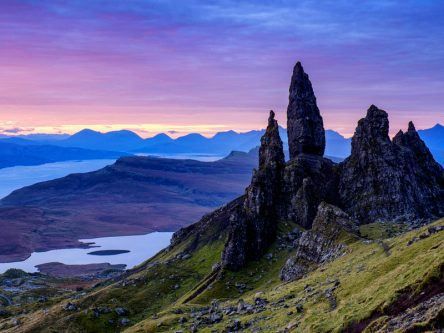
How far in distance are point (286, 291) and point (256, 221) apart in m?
83.6

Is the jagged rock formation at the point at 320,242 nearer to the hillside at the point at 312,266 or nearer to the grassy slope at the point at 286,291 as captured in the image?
the hillside at the point at 312,266

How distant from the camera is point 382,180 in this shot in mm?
174250

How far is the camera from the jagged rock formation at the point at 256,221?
15675 centimetres

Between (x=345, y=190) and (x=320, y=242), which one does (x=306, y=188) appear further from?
(x=320, y=242)

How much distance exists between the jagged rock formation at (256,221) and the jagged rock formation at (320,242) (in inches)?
1243

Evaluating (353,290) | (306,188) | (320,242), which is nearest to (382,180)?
(306,188)

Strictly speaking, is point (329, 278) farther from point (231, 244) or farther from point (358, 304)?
point (231, 244)

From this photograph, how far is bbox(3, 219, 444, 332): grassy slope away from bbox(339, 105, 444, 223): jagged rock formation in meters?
38.3

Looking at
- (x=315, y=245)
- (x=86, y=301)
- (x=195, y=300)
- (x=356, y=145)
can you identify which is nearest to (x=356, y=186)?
(x=356, y=145)

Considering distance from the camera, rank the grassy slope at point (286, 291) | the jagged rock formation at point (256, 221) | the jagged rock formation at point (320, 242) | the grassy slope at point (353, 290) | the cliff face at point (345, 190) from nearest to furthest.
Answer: the grassy slope at point (353, 290) < the grassy slope at point (286, 291) < the jagged rock formation at point (320, 242) < the jagged rock formation at point (256, 221) < the cliff face at point (345, 190)

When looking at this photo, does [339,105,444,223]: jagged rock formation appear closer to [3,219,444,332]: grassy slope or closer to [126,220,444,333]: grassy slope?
[3,219,444,332]: grassy slope

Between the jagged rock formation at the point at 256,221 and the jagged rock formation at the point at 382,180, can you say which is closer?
the jagged rock formation at the point at 256,221

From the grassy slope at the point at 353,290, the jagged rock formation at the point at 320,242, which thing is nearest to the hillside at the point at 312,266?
the grassy slope at the point at 353,290

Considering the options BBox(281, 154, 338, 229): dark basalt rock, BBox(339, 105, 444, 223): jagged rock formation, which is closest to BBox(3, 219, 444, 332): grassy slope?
BBox(281, 154, 338, 229): dark basalt rock
